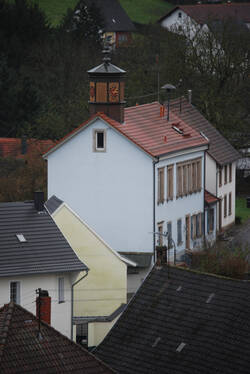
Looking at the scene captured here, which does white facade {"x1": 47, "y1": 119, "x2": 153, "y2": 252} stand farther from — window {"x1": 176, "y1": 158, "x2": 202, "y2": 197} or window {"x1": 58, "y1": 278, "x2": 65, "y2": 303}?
window {"x1": 58, "y1": 278, "x2": 65, "y2": 303}

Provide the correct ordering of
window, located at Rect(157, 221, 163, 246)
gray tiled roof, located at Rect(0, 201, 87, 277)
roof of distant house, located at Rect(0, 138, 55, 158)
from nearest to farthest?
gray tiled roof, located at Rect(0, 201, 87, 277)
window, located at Rect(157, 221, 163, 246)
roof of distant house, located at Rect(0, 138, 55, 158)

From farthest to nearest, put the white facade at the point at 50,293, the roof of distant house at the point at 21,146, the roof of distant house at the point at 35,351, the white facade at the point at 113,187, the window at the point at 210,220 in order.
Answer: the roof of distant house at the point at 21,146, the window at the point at 210,220, the white facade at the point at 113,187, the white facade at the point at 50,293, the roof of distant house at the point at 35,351

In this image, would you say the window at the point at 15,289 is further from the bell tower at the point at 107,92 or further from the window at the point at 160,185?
the bell tower at the point at 107,92

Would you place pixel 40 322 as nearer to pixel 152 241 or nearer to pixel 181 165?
pixel 152 241

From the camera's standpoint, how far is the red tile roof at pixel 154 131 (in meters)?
58.7

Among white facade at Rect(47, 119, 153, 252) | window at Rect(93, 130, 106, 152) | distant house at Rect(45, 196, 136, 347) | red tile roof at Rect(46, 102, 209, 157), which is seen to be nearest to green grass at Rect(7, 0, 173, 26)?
red tile roof at Rect(46, 102, 209, 157)

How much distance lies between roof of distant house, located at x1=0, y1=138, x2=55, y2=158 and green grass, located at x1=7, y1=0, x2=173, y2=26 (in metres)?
59.9

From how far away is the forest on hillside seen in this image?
248ft

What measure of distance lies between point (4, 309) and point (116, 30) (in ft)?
331

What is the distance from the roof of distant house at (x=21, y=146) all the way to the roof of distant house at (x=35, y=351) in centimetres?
3656

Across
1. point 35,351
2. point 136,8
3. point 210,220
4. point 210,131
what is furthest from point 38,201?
point 136,8

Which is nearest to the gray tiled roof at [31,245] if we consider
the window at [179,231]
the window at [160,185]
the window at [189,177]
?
the window at [160,185]

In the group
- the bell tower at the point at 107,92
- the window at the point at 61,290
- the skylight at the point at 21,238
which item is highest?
the bell tower at the point at 107,92

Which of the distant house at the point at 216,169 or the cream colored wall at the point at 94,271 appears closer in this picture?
the cream colored wall at the point at 94,271
